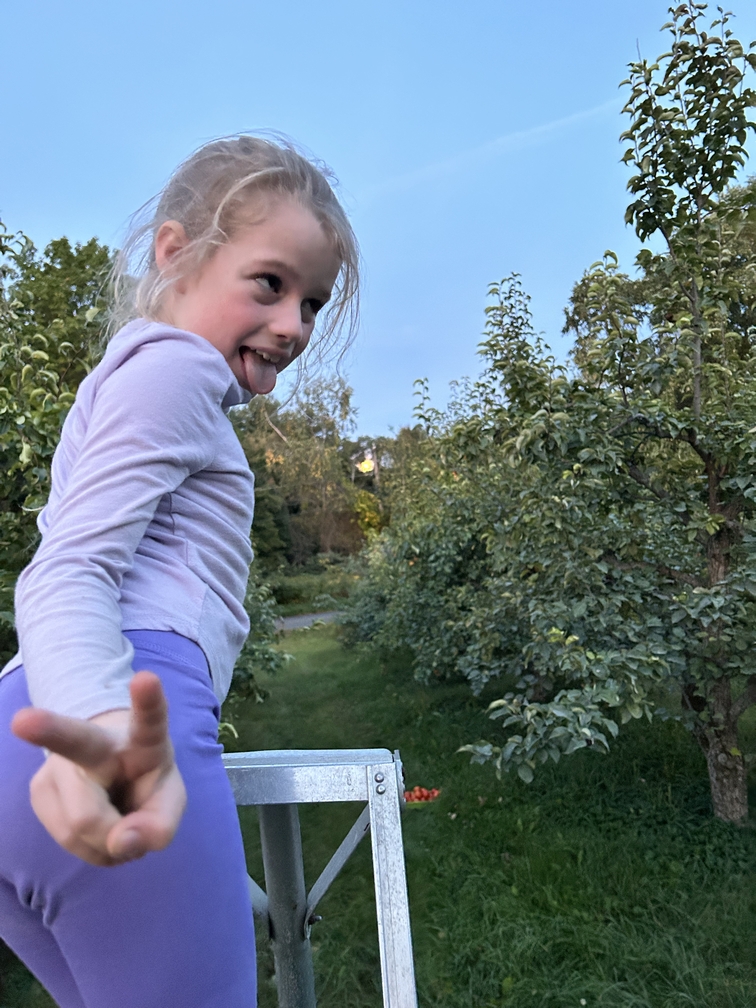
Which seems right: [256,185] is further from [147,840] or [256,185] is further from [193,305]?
[147,840]

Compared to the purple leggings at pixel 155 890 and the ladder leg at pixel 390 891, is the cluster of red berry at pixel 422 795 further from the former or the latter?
the purple leggings at pixel 155 890

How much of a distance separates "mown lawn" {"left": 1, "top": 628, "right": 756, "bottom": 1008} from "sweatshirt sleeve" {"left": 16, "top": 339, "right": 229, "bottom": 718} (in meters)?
3.02

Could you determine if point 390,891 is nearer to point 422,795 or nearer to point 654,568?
point 654,568

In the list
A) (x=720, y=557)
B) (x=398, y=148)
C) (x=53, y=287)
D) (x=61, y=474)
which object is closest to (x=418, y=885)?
(x=720, y=557)

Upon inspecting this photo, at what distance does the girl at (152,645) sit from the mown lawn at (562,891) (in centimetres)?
280

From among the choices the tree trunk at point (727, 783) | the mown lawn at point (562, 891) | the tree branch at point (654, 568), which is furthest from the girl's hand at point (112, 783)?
the tree trunk at point (727, 783)

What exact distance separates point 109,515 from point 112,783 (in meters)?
0.28

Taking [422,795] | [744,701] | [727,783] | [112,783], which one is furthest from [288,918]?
[422,795]

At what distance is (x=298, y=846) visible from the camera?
1.78 m

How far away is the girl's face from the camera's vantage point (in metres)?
0.98

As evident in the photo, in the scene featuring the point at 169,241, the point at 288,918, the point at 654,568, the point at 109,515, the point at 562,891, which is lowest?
the point at 562,891

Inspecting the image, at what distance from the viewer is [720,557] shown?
3.72m

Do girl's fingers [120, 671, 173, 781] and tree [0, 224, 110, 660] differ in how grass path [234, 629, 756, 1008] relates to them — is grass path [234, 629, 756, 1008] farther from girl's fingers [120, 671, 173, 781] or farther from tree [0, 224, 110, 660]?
girl's fingers [120, 671, 173, 781]

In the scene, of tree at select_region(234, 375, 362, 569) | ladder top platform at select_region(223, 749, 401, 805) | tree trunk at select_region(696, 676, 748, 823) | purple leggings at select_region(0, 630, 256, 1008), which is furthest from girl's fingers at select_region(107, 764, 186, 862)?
tree at select_region(234, 375, 362, 569)
